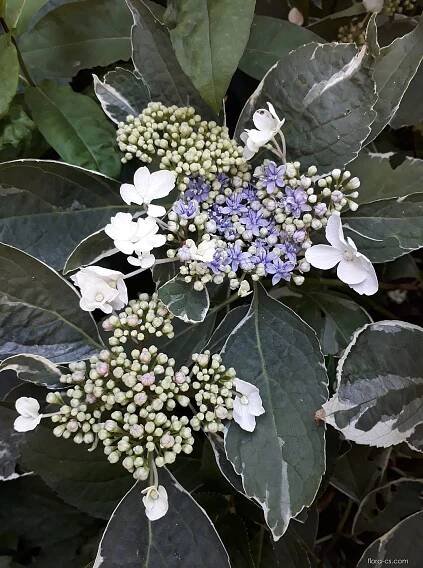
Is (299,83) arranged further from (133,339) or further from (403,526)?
(403,526)

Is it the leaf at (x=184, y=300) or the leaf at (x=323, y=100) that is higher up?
the leaf at (x=323, y=100)

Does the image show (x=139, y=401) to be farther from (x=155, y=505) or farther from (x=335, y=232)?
(x=335, y=232)

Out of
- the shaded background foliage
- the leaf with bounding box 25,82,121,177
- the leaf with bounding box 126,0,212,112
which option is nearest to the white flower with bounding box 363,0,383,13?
the shaded background foliage

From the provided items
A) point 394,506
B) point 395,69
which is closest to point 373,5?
point 395,69

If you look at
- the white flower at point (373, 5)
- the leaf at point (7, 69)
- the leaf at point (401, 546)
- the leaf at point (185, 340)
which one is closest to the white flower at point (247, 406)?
the leaf at point (185, 340)

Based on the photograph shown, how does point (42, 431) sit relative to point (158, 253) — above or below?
below

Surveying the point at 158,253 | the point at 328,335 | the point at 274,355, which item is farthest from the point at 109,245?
the point at 328,335

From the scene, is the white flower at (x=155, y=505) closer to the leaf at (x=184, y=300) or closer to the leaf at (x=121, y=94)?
Result: the leaf at (x=184, y=300)
